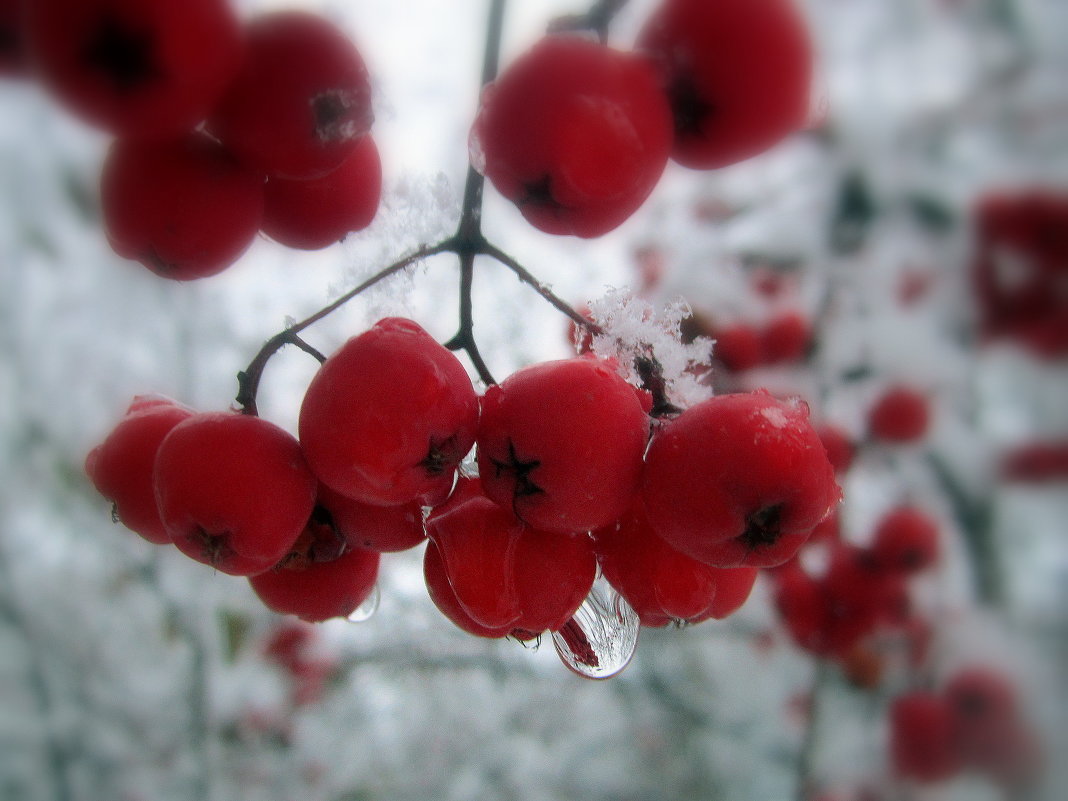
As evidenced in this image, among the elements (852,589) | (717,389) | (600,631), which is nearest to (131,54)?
(600,631)

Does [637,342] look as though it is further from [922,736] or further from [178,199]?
[922,736]

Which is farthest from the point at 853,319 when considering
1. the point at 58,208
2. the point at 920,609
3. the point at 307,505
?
the point at 58,208

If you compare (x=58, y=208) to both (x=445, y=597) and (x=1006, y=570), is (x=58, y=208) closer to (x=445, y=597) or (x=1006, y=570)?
(x=445, y=597)

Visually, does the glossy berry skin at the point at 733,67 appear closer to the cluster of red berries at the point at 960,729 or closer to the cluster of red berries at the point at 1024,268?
the cluster of red berries at the point at 960,729

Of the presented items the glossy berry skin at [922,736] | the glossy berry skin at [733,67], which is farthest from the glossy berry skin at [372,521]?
the glossy berry skin at [922,736]

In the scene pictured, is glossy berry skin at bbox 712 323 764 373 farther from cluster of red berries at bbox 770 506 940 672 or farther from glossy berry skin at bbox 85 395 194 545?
glossy berry skin at bbox 85 395 194 545

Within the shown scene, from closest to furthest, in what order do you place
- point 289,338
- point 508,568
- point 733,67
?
point 733,67
point 508,568
point 289,338

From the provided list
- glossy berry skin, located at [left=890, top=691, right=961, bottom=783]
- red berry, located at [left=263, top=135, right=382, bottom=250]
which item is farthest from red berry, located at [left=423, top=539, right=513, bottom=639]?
glossy berry skin, located at [left=890, top=691, right=961, bottom=783]
